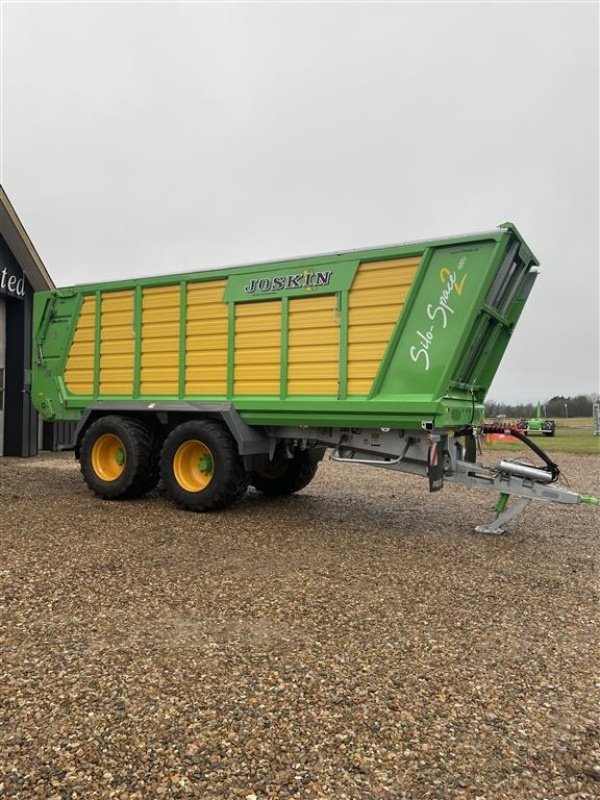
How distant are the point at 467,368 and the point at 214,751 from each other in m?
4.68

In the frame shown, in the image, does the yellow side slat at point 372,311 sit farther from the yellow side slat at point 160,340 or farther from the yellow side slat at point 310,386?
the yellow side slat at point 160,340

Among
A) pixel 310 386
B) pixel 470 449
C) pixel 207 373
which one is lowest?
pixel 470 449

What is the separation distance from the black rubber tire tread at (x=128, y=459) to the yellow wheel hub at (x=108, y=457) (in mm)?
57

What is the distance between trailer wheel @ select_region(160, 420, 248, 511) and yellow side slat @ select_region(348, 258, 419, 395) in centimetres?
166

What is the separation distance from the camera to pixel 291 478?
26.5 feet

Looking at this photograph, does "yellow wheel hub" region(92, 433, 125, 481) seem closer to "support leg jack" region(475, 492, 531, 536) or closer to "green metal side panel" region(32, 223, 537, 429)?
"green metal side panel" region(32, 223, 537, 429)

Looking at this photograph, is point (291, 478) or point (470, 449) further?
point (291, 478)

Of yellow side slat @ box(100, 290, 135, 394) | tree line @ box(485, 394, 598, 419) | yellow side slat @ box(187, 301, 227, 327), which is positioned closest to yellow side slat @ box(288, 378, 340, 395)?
yellow side slat @ box(187, 301, 227, 327)

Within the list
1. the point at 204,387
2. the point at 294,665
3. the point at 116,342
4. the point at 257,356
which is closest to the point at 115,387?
the point at 116,342

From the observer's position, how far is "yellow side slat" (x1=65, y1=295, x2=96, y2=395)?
7.86 m

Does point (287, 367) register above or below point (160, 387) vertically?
above

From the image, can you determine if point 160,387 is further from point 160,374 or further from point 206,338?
point 206,338

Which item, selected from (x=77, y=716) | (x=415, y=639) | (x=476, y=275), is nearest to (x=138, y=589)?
(x=77, y=716)

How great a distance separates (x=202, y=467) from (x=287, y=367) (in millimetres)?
1656
